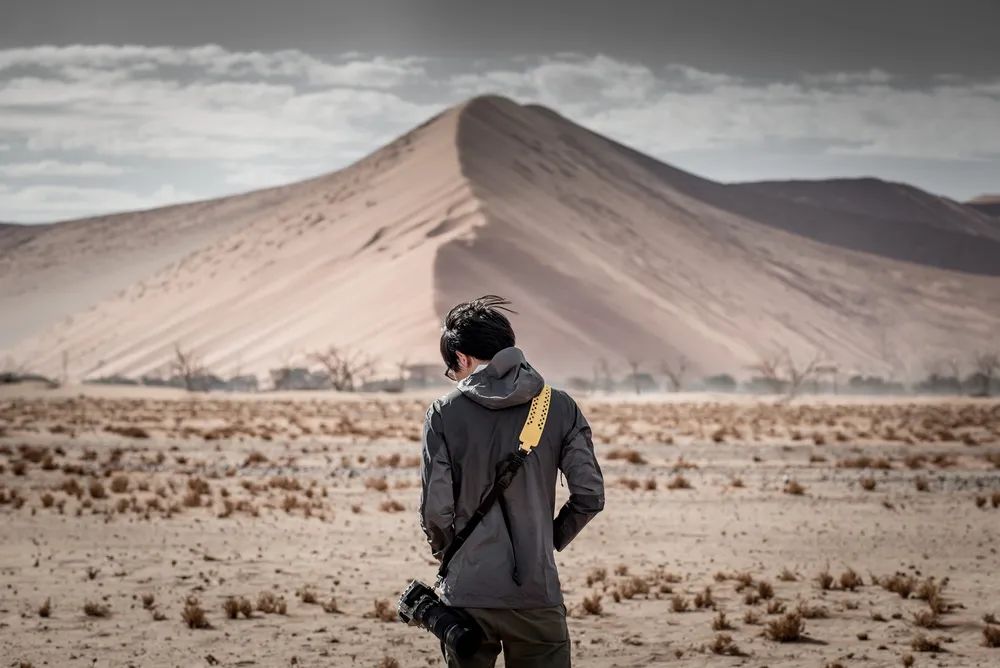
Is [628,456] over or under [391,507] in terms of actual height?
over

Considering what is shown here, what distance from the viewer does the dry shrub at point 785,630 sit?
9.59 m

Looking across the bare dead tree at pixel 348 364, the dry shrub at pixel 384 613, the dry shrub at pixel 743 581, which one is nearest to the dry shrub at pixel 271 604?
the dry shrub at pixel 384 613

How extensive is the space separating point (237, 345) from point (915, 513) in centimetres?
10036

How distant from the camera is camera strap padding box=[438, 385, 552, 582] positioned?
175 inches

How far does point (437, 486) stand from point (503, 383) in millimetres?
388

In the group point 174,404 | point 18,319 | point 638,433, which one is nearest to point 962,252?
point 18,319

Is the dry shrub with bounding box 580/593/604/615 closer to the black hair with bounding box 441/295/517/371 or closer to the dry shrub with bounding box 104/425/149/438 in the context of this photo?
the black hair with bounding box 441/295/517/371

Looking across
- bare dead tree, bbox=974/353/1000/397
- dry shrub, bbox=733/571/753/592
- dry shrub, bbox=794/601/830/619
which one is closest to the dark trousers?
dry shrub, bbox=794/601/830/619

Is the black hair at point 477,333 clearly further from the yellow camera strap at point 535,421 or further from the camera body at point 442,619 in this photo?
the camera body at point 442,619

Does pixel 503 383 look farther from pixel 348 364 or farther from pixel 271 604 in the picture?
pixel 348 364

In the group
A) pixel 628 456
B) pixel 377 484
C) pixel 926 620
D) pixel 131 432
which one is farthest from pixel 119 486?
pixel 131 432

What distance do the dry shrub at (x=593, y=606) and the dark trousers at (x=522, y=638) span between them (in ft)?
20.3

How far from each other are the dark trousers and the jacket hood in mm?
675

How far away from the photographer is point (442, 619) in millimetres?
4406
